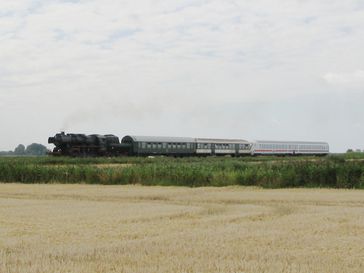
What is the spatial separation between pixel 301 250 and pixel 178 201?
38.7 feet

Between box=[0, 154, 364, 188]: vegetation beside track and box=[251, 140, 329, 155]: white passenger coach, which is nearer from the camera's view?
box=[0, 154, 364, 188]: vegetation beside track

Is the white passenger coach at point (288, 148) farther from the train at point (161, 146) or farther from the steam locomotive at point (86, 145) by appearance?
the steam locomotive at point (86, 145)

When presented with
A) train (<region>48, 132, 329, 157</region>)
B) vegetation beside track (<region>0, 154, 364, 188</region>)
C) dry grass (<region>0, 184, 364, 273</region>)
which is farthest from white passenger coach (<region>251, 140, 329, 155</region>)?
dry grass (<region>0, 184, 364, 273</region>)

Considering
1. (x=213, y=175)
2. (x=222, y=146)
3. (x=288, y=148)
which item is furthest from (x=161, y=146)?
(x=213, y=175)

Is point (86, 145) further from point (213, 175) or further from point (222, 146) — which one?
point (213, 175)

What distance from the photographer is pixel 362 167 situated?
30.2m

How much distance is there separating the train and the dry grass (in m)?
41.3

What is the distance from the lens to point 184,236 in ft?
41.3

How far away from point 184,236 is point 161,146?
57719 mm

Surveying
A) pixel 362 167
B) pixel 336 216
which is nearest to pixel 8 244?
pixel 336 216

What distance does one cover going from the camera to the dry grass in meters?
9.69

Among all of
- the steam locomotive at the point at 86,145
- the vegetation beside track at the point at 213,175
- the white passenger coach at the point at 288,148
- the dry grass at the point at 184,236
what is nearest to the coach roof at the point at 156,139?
the steam locomotive at the point at 86,145

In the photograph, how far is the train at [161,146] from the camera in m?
62.8

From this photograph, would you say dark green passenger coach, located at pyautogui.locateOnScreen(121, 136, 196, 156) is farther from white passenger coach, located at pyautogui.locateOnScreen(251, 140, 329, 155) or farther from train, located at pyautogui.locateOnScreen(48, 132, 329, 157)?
white passenger coach, located at pyautogui.locateOnScreen(251, 140, 329, 155)
